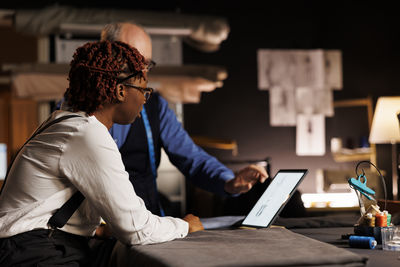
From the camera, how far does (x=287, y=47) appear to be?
231 inches

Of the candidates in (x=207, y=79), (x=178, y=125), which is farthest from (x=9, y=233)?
(x=207, y=79)

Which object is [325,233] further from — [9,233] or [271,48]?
[271,48]

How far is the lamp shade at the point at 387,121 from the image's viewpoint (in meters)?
4.88

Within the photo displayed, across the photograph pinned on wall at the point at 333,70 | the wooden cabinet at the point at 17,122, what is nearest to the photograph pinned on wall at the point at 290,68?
the photograph pinned on wall at the point at 333,70

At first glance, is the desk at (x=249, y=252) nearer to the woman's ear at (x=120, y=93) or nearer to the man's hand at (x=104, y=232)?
the man's hand at (x=104, y=232)

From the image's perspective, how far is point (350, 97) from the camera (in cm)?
603

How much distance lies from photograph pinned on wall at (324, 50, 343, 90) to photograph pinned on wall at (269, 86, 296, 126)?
0.46m

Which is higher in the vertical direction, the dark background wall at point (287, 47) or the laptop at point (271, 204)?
the dark background wall at point (287, 47)

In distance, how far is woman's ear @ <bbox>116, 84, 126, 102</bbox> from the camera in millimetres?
1448

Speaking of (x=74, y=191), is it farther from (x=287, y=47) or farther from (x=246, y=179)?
(x=287, y=47)

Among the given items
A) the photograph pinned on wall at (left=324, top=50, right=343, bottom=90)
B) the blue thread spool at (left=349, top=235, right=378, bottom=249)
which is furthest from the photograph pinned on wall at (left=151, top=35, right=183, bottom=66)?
the blue thread spool at (left=349, top=235, right=378, bottom=249)

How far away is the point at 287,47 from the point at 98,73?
4657 millimetres

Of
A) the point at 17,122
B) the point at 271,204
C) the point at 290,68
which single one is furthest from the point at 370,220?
the point at 17,122

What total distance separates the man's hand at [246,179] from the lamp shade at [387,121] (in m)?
3.27
